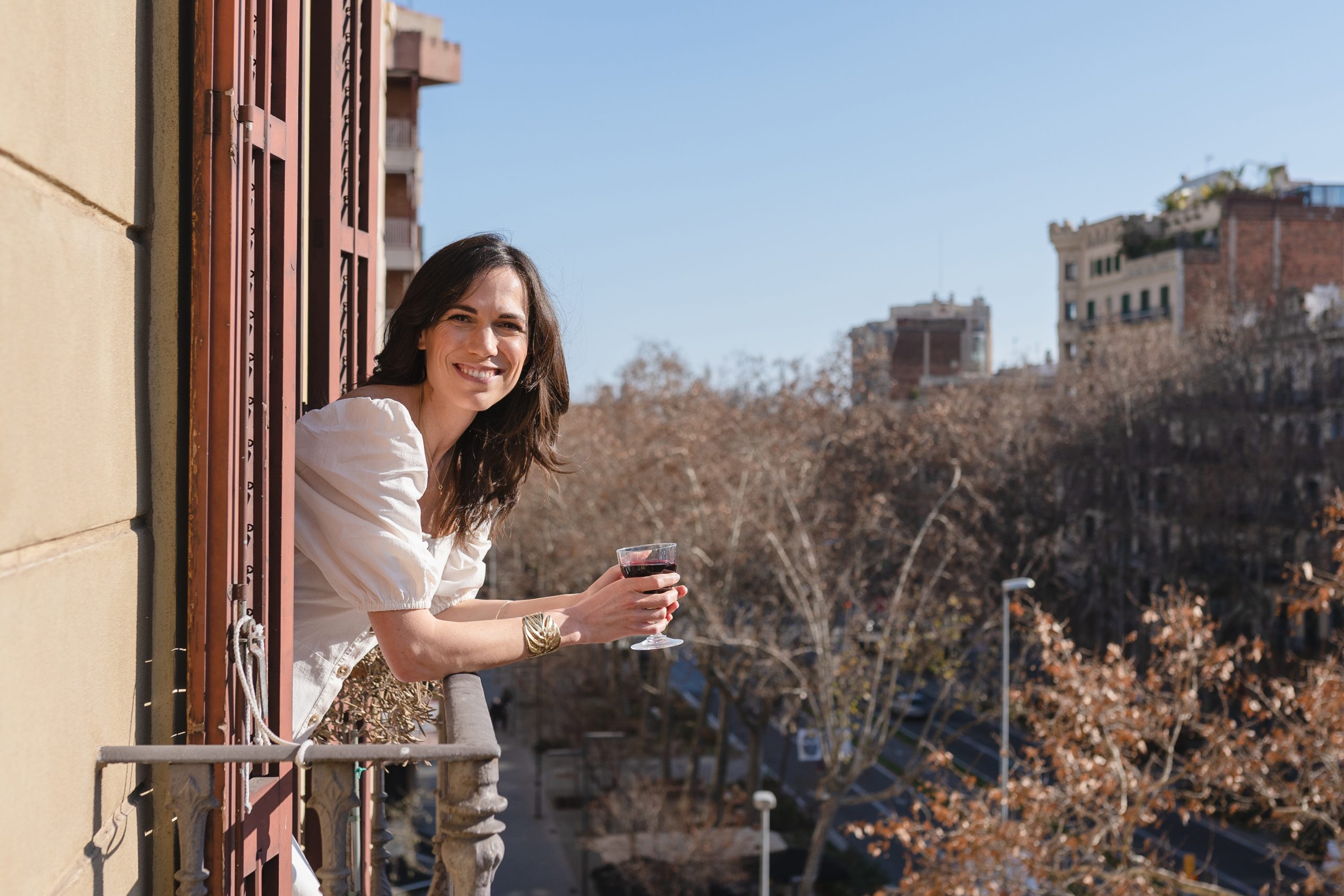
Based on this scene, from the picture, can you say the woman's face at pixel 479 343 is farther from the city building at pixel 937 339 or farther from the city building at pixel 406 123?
the city building at pixel 937 339

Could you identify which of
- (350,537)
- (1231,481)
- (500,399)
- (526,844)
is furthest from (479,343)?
(1231,481)

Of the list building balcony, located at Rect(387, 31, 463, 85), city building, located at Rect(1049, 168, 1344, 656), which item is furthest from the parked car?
building balcony, located at Rect(387, 31, 463, 85)

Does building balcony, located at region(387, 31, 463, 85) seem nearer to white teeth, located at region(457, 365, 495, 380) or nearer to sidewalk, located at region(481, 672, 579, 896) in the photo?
sidewalk, located at region(481, 672, 579, 896)

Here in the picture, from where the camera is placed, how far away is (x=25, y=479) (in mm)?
1536

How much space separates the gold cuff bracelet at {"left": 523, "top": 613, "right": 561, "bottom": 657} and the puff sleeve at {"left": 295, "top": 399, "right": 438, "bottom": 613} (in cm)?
20

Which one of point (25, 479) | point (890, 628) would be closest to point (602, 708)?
point (890, 628)

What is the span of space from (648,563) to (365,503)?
2.19ft

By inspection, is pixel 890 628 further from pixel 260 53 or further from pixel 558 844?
pixel 260 53

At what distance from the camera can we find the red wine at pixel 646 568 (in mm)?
2828

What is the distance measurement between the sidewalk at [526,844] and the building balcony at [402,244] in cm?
581

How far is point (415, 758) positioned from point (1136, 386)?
3248 cm

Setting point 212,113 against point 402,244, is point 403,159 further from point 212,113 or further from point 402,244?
point 212,113

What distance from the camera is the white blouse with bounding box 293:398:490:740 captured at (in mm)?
2373

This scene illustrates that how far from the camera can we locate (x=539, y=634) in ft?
8.48
